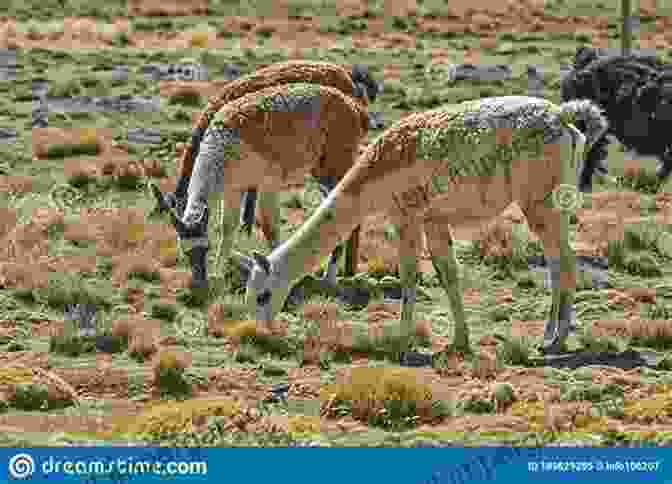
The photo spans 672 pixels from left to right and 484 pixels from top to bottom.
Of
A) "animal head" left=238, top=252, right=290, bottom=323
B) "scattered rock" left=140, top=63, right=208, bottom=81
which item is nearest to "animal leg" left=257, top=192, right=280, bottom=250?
"animal head" left=238, top=252, right=290, bottom=323

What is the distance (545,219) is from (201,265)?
4.37m

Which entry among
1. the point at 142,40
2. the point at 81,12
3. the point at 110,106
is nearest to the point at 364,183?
the point at 110,106

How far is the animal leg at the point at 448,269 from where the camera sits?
1554cm

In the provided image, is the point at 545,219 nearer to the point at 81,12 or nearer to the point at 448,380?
the point at 448,380

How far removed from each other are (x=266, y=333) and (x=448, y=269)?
2.07m

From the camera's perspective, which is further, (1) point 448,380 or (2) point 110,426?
(1) point 448,380

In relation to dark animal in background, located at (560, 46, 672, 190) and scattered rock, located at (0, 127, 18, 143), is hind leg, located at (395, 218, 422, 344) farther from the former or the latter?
scattered rock, located at (0, 127, 18, 143)

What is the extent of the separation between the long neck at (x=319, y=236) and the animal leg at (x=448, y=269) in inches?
32.1

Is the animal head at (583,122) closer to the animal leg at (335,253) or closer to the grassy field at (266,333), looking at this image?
the grassy field at (266,333)

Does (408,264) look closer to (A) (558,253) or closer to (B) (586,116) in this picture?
(A) (558,253)

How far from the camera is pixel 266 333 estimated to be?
1595cm

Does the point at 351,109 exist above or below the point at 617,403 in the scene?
above

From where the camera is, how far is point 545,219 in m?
15.4

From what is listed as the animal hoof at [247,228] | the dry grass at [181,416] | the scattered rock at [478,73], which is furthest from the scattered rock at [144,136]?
the dry grass at [181,416]
